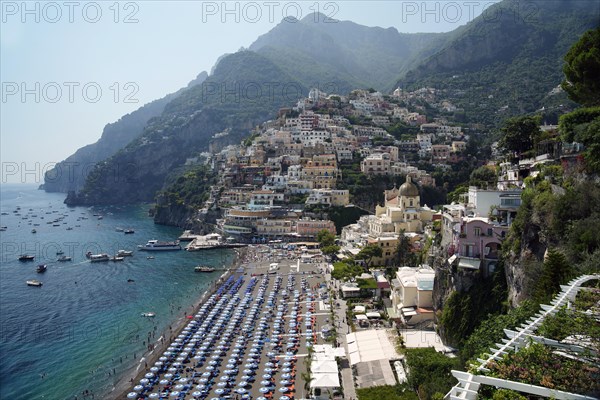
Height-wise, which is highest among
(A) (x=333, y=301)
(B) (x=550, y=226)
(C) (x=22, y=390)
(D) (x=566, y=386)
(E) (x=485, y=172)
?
(E) (x=485, y=172)

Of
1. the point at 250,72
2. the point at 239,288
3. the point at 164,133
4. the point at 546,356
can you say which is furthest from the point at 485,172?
the point at 250,72

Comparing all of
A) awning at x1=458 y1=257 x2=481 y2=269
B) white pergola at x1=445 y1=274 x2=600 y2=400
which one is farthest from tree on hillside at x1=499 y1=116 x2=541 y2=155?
white pergola at x1=445 y1=274 x2=600 y2=400

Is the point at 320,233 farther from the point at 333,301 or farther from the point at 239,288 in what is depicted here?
the point at 333,301

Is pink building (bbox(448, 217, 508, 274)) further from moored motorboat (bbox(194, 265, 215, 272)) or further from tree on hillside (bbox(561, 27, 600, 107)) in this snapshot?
moored motorboat (bbox(194, 265, 215, 272))

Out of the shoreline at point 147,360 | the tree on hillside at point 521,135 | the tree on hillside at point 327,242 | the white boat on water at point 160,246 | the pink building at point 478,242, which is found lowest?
the shoreline at point 147,360

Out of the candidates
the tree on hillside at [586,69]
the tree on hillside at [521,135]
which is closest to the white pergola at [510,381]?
the tree on hillside at [586,69]

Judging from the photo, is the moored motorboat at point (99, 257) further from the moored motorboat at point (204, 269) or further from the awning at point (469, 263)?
the awning at point (469, 263)
